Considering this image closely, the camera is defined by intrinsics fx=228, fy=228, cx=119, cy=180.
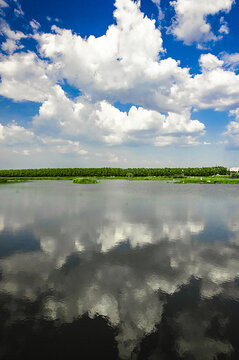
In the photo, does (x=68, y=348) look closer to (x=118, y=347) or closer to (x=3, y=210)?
(x=118, y=347)

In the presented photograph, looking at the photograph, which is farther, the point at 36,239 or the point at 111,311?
the point at 36,239

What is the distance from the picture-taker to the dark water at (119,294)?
1012 centimetres

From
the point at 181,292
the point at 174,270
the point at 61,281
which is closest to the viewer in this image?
the point at 181,292

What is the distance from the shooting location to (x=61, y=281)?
15.7m

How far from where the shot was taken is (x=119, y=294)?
14.1 meters

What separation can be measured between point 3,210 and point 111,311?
3834 centimetres

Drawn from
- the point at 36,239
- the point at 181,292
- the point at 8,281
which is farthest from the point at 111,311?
the point at 36,239

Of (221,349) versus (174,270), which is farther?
(174,270)

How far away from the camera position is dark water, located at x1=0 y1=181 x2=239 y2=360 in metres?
10.1

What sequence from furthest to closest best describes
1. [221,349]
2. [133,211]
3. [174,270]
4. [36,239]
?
[133,211]
[36,239]
[174,270]
[221,349]

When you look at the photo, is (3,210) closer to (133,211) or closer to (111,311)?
(133,211)

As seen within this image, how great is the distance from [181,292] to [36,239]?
17605 mm

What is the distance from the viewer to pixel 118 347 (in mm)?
10023

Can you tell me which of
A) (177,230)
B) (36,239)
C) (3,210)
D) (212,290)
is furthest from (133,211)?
(212,290)
